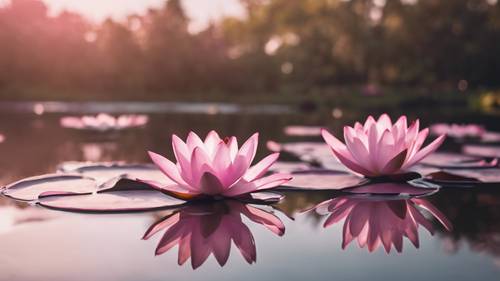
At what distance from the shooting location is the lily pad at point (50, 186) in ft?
4.87

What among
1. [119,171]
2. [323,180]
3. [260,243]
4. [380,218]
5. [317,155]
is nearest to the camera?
[260,243]

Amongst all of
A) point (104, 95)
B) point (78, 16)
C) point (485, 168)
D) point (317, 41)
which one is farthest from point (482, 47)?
point (485, 168)

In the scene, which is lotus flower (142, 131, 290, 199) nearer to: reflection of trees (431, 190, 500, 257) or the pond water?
the pond water

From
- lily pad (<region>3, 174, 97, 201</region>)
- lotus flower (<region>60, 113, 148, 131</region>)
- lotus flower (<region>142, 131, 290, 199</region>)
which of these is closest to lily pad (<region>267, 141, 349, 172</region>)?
lotus flower (<region>142, 131, 290, 199</region>)

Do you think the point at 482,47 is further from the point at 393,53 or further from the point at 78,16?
the point at 78,16

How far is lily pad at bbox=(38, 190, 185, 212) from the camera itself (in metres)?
1.31

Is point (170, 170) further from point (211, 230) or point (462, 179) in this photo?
point (462, 179)

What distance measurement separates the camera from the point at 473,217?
4.48 feet

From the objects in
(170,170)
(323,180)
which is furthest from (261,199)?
(323,180)

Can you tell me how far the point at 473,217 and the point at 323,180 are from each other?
0.53 m

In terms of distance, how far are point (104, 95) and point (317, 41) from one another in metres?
9.00

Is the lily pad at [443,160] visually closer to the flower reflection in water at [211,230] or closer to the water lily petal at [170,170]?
the flower reflection in water at [211,230]

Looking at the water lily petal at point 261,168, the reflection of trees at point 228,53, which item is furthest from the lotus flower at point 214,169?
the reflection of trees at point 228,53

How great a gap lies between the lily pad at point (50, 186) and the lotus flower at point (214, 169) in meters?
0.33
